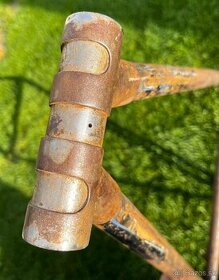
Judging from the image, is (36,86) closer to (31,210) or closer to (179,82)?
(179,82)

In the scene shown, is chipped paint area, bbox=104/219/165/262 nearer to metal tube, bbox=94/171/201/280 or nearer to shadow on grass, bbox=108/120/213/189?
metal tube, bbox=94/171/201/280

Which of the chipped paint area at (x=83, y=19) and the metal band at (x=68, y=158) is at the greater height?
the chipped paint area at (x=83, y=19)

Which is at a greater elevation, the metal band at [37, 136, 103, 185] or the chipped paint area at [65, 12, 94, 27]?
the chipped paint area at [65, 12, 94, 27]

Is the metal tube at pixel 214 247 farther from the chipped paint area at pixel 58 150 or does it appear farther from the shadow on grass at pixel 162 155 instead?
the shadow on grass at pixel 162 155

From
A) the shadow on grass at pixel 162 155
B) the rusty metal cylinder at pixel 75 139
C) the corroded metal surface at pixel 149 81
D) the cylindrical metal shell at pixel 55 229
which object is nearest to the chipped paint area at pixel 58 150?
the rusty metal cylinder at pixel 75 139

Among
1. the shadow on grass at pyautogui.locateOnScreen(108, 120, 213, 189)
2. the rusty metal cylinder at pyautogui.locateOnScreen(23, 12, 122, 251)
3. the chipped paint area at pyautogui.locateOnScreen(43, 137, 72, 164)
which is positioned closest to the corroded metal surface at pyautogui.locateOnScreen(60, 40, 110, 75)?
the rusty metal cylinder at pyautogui.locateOnScreen(23, 12, 122, 251)

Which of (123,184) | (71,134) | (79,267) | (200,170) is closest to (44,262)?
(79,267)
